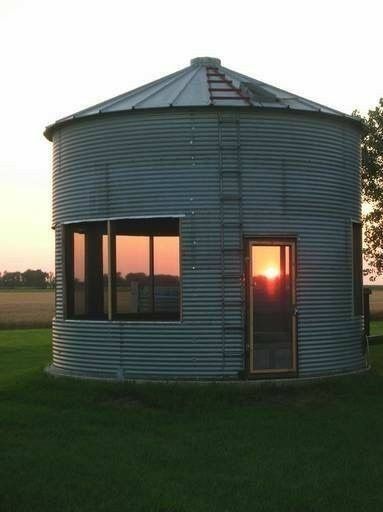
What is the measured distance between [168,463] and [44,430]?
100 inches

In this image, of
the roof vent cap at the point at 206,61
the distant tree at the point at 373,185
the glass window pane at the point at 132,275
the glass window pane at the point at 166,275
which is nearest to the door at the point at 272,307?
the glass window pane at the point at 166,275

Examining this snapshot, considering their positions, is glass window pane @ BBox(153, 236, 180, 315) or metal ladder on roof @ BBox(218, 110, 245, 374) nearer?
metal ladder on roof @ BBox(218, 110, 245, 374)

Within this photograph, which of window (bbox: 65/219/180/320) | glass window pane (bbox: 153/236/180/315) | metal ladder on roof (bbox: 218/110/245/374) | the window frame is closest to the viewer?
metal ladder on roof (bbox: 218/110/245/374)

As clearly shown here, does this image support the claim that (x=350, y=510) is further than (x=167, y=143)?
No

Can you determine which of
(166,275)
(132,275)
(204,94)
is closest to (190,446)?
(166,275)

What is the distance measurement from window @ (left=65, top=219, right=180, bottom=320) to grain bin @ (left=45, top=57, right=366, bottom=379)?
4 centimetres

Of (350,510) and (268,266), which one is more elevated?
(268,266)

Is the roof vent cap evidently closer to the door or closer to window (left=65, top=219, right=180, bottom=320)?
window (left=65, top=219, right=180, bottom=320)

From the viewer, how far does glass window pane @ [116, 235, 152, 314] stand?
1474 cm

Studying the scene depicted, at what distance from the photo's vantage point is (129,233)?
15445 millimetres

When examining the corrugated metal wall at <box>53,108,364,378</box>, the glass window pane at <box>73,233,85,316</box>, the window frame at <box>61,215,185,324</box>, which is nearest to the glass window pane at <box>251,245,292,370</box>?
the corrugated metal wall at <box>53,108,364,378</box>

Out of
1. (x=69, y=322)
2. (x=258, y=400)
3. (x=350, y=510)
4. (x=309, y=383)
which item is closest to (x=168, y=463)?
(x=350, y=510)

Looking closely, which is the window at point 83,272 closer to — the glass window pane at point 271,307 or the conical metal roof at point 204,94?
the conical metal roof at point 204,94

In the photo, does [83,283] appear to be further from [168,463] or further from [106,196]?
[168,463]
